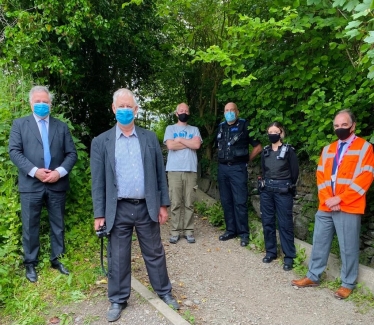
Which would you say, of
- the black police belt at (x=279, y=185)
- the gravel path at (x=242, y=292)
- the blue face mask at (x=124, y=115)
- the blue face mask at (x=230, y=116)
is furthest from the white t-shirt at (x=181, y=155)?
the blue face mask at (x=124, y=115)

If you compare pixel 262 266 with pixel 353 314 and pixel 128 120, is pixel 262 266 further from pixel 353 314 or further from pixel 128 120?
pixel 128 120

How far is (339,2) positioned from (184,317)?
125 inches

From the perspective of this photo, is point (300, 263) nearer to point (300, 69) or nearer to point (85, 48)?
point (300, 69)

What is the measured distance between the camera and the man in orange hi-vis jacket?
12.6 ft

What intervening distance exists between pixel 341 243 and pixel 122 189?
2505 millimetres

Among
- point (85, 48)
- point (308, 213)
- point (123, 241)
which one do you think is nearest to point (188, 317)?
point (123, 241)

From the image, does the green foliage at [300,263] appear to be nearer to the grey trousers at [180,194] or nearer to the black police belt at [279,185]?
the black police belt at [279,185]

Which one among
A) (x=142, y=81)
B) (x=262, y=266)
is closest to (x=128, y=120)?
(x=262, y=266)

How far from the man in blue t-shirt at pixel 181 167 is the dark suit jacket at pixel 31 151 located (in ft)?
6.10

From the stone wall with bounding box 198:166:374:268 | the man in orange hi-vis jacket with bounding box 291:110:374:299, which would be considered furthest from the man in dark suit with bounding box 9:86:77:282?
the stone wall with bounding box 198:166:374:268

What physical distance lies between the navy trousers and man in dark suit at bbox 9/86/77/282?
2.66m

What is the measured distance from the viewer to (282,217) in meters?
4.72

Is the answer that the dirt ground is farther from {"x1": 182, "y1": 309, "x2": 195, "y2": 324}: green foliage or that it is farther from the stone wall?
the stone wall

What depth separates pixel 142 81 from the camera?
9586 millimetres
